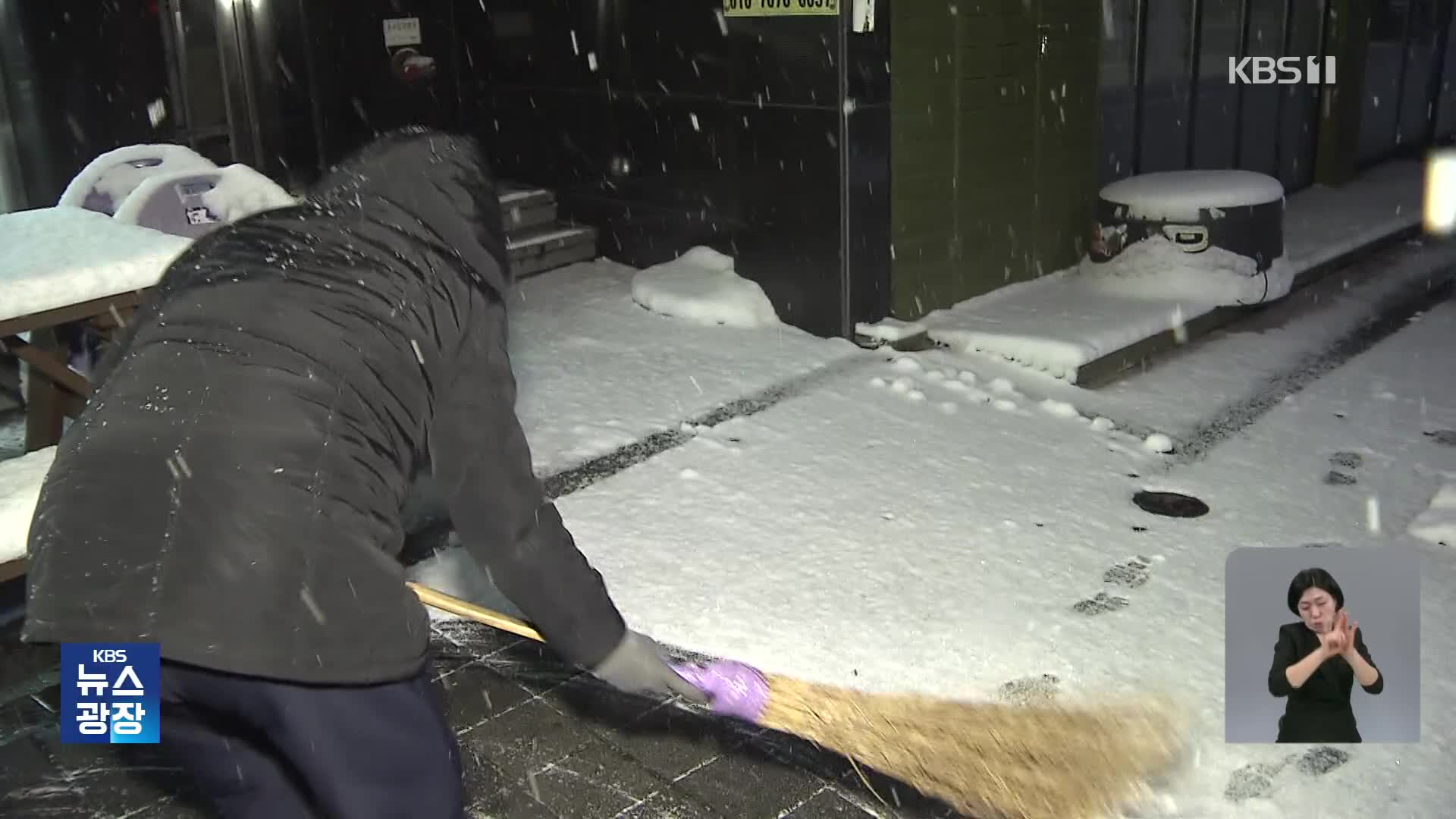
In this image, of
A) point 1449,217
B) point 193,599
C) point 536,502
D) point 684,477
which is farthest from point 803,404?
point 1449,217

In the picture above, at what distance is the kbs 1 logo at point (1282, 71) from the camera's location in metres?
11.2

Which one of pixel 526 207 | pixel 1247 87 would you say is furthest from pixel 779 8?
pixel 1247 87

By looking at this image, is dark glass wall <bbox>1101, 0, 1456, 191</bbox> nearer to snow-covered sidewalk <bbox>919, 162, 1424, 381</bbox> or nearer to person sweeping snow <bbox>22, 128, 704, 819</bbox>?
snow-covered sidewalk <bbox>919, 162, 1424, 381</bbox>

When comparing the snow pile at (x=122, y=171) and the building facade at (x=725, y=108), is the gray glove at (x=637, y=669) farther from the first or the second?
the building facade at (x=725, y=108)

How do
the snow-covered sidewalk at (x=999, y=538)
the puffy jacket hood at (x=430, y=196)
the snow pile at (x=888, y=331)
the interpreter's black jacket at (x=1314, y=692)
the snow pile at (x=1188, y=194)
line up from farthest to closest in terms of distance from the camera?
the snow pile at (x=1188, y=194) → the snow pile at (x=888, y=331) → the snow-covered sidewalk at (x=999, y=538) → the interpreter's black jacket at (x=1314, y=692) → the puffy jacket hood at (x=430, y=196)

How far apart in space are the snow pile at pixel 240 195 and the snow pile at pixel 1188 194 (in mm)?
5467

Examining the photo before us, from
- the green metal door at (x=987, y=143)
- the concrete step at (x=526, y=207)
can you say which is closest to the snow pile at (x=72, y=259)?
the concrete step at (x=526, y=207)

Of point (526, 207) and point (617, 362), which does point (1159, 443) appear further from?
point (526, 207)

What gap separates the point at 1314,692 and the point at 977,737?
96cm

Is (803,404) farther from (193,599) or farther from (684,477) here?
(193,599)

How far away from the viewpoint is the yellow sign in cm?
718

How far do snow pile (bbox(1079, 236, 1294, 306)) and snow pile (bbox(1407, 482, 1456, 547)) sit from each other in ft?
9.72

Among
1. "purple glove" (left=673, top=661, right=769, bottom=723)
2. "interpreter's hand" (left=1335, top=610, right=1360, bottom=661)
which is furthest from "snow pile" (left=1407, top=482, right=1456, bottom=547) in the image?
"purple glove" (left=673, top=661, right=769, bottom=723)

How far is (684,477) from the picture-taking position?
5723 mm
